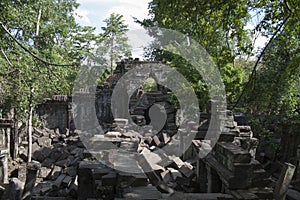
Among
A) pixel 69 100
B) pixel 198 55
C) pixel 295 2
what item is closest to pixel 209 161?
pixel 295 2

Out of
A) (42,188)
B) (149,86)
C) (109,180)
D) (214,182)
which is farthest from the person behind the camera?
(149,86)

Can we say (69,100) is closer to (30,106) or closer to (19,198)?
(30,106)

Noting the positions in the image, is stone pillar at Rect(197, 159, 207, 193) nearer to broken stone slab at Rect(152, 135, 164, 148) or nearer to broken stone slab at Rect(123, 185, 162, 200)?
broken stone slab at Rect(123, 185, 162, 200)

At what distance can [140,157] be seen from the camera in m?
6.64

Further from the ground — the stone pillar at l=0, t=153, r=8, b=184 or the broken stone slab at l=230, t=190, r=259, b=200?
the broken stone slab at l=230, t=190, r=259, b=200

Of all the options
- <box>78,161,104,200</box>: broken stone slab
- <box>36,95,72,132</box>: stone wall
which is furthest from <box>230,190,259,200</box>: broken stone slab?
<box>36,95,72,132</box>: stone wall

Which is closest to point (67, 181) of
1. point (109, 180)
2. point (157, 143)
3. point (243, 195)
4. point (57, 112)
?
point (157, 143)

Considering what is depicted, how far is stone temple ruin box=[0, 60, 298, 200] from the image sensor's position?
4.80 m

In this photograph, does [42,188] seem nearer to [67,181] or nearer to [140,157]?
[67,181]

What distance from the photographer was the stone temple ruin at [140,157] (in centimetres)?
480

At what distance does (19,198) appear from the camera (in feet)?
20.0

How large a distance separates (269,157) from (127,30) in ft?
69.4

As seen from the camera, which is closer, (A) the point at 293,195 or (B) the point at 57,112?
(A) the point at 293,195

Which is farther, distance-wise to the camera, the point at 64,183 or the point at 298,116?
the point at 298,116
